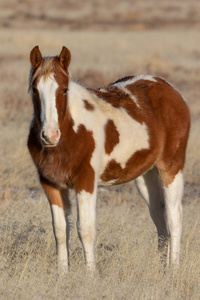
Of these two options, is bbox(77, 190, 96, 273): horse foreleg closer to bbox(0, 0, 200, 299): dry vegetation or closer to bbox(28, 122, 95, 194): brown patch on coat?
bbox(28, 122, 95, 194): brown patch on coat

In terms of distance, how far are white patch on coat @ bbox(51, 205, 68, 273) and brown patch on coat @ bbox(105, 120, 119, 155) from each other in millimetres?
723

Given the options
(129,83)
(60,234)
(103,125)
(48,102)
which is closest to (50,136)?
(48,102)

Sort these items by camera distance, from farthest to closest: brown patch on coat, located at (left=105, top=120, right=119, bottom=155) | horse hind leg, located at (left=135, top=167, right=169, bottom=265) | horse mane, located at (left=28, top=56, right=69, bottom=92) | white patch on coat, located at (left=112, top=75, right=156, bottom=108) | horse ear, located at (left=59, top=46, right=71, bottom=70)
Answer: horse hind leg, located at (left=135, top=167, right=169, bottom=265) < white patch on coat, located at (left=112, top=75, right=156, bottom=108) < brown patch on coat, located at (left=105, top=120, right=119, bottom=155) < horse ear, located at (left=59, top=46, right=71, bottom=70) < horse mane, located at (left=28, top=56, right=69, bottom=92)

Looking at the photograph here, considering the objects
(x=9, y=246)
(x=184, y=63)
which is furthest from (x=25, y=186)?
(x=184, y=63)

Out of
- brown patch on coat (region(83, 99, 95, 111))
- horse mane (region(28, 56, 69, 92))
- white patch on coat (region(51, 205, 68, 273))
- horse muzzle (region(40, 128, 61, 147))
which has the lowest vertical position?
white patch on coat (region(51, 205, 68, 273))

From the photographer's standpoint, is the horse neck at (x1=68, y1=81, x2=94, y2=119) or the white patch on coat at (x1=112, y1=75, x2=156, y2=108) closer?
the horse neck at (x1=68, y1=81, x2=94, y2=119)

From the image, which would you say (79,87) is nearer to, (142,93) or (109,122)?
(109,122)

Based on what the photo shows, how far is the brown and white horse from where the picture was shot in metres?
4.89

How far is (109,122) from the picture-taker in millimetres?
5398

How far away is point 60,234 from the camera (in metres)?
5.36

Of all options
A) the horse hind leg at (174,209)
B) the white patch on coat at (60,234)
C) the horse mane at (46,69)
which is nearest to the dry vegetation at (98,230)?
the white patch on coat at (60,234)

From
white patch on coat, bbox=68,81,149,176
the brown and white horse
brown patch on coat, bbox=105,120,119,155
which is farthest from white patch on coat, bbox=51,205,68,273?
brown patch on coat, bbox=105,120,119,155

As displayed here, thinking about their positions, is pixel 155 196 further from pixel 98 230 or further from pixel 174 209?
pixel 98 230

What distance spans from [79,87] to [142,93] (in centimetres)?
84
